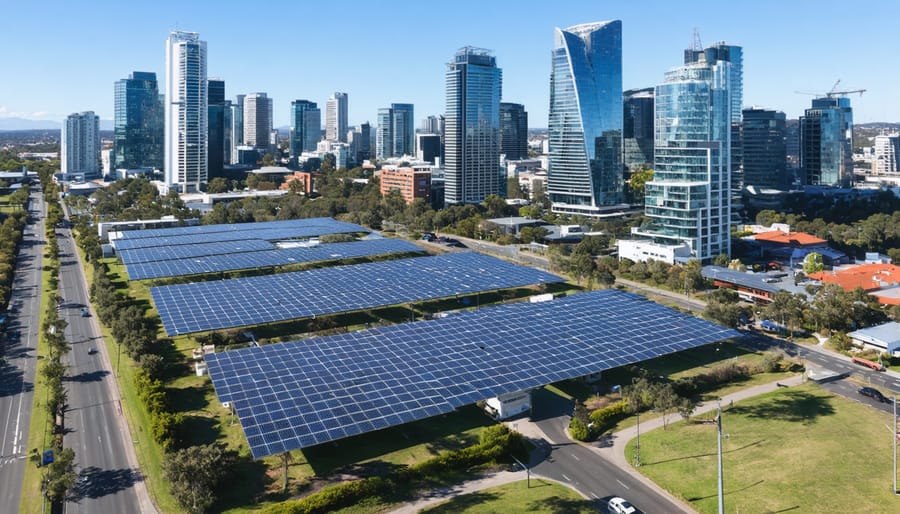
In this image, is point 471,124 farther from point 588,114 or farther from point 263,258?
point 263,258

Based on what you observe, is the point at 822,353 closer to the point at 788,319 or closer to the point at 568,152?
the point at 788,319

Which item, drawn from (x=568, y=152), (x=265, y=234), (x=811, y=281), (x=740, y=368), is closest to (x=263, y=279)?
(x=265, y=234)

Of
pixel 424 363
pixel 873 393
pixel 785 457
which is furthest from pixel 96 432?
pixel 873 393

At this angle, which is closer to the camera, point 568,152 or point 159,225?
point 159,225

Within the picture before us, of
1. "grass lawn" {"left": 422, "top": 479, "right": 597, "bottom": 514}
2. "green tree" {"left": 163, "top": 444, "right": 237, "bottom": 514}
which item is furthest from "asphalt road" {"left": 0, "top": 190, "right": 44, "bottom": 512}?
"grass lawn" {"left": 422, "top": 479, "right": 597, "bottom": 514}

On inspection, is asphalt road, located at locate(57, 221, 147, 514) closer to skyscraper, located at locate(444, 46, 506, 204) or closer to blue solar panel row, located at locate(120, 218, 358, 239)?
blue solar panel row, located at locate(120, 218, 358, 239)
